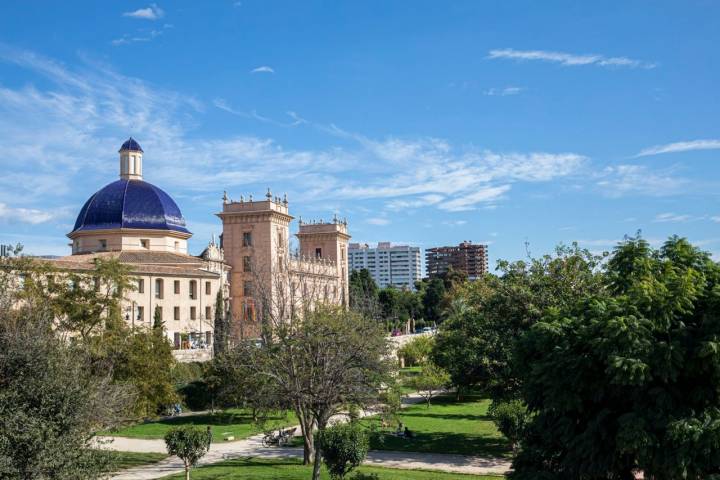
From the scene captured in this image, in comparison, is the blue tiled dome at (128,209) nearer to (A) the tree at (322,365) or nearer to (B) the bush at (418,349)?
(B) the bush at (418,349)

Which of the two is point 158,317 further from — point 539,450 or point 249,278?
point 539,450

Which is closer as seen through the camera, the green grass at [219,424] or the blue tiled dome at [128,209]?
the green grass at [219,424]

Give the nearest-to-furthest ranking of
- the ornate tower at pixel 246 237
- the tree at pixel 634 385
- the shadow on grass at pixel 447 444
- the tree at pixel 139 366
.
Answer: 1. the tree at pixel 634 385
2. the tree at pixel 139 366
3. the shadow on grass at pixel 447 444
4. the ornate tower at pixel 246 237

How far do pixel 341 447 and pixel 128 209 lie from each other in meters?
43.5

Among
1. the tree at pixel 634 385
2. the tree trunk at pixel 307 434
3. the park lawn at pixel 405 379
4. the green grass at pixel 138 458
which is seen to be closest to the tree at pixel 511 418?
the park lawn at pixel 405 379

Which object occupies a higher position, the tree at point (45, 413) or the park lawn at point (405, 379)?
the tree at point (45, 413)

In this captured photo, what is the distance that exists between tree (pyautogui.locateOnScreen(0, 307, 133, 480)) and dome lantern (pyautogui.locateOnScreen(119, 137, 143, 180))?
4673cm

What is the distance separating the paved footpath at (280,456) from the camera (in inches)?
896

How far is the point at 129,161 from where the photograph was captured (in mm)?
60406

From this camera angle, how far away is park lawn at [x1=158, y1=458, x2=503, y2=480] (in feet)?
68.9

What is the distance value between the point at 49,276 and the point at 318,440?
1643 cm

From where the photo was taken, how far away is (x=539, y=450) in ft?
48.2

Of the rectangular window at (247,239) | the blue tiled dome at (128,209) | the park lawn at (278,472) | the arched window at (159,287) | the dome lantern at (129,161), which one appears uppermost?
the dome lantern at (129,161)

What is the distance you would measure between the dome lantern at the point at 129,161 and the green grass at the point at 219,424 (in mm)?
29606
